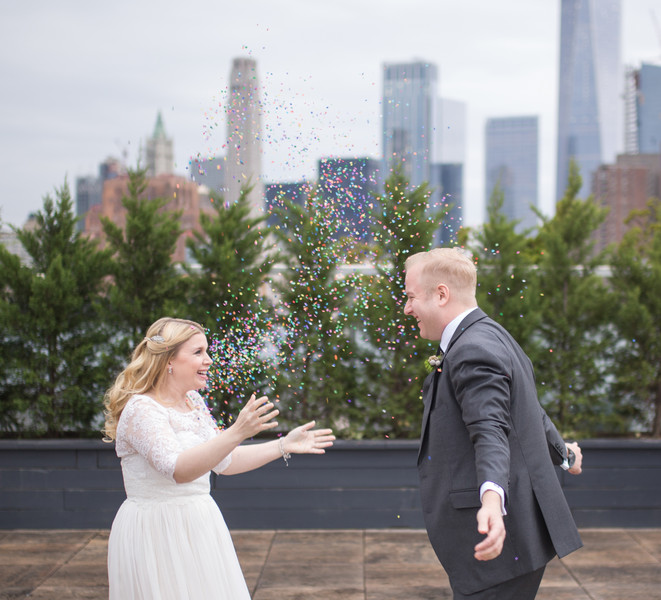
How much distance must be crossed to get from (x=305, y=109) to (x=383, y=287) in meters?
1.80

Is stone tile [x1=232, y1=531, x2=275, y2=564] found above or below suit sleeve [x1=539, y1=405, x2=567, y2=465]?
below

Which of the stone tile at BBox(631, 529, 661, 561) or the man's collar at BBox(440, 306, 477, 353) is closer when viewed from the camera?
the man's collar at BBox(440, 306, 477, 353)

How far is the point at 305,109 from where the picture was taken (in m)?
4.38

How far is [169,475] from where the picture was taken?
250 cm

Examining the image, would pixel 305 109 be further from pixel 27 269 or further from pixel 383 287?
pixel 27 269

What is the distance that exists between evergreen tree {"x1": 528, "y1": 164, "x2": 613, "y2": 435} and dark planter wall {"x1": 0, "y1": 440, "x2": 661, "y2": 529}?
52 centimetres

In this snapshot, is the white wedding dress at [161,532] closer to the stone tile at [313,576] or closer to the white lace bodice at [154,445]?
the white lace bodice at [154,445]

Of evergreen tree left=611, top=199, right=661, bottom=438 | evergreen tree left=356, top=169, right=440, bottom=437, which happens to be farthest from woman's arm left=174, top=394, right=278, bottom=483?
Answer: evergreen tree left=611, top=199, right=661, bottom=438

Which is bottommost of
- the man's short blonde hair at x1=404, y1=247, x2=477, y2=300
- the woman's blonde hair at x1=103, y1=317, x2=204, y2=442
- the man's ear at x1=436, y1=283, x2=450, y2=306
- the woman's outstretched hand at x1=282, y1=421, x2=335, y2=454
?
the woman's outstretched hand at x1=282, y1=421, x2=335, y2=454

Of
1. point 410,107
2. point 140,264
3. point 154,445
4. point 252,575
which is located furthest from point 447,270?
point 140,264

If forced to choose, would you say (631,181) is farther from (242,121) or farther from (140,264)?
(242,121)

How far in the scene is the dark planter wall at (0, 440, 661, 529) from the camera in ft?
18.4

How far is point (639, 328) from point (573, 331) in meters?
0.49

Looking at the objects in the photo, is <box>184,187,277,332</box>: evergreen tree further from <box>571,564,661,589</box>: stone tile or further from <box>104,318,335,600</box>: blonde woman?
<box>104,318,335,600</box>: blonde woman
